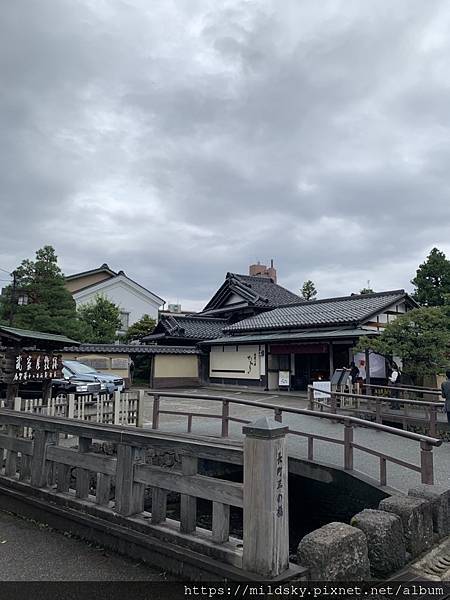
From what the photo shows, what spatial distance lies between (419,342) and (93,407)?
9.59m

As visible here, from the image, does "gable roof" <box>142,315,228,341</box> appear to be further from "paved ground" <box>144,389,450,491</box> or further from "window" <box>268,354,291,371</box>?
"paved ground" <box>144,389,450,491</box>

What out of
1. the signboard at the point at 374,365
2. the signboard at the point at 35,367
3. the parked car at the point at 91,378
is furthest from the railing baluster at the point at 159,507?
the signboard at the point at 374,365

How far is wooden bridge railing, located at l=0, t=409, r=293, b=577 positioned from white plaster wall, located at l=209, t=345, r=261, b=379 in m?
18.6

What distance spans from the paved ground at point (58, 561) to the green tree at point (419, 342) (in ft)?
37.8

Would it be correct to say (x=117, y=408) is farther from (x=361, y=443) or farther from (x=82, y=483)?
(x=82, y=483)

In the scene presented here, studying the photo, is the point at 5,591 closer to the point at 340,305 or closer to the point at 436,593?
the point at 436,593

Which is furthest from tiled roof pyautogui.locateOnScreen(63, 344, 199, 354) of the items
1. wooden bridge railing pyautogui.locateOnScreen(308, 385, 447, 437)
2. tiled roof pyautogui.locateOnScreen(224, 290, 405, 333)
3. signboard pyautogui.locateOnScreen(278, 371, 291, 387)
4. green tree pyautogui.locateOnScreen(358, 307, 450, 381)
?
green tree pyautogui.locateOnScreen(358, 307, 450, 381)

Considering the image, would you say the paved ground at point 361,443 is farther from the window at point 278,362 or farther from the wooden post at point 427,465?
the window at point 278,362

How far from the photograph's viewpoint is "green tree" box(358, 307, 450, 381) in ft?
43.3

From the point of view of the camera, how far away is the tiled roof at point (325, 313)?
20.0 meters

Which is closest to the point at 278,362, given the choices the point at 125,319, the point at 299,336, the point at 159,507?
the point at 299,336

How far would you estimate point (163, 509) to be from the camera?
383cm

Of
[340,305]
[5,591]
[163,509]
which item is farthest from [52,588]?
[340,305]

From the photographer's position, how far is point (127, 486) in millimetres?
3996
